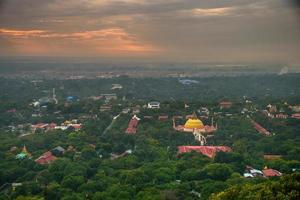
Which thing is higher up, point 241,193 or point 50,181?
point 241,193

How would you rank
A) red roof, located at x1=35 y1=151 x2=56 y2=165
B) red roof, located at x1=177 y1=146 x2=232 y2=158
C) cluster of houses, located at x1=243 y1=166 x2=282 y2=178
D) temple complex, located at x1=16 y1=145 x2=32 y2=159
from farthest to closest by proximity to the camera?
red roof, located at x1=177 y1=146 x2=232 y2=158 < temple complex, located at x1=16 y1=145 x2=32 y2=159 < red roof, located at x1=35 y1=151 x2=56 y2=165 < cluster of houses, located at x1=243 y1=166 x2=282 y2=178

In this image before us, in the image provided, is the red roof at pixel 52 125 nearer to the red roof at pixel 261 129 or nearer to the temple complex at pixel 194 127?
Result: the temple complex at pixel 194 127

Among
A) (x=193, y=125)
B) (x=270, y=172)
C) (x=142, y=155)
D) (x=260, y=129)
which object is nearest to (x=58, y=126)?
(x=193, y=125)

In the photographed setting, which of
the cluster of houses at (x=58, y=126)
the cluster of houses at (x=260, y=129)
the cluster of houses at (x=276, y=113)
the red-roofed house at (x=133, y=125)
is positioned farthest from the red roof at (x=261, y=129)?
the cluster of houses at (x=58, y=126)

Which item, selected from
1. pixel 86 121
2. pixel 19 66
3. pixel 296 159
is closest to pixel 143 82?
pixel 19 66

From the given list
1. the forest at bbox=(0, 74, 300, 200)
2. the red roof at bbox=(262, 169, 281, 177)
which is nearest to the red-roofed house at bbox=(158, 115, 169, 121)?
the forest at bbox=(0, 74, 300, 200)

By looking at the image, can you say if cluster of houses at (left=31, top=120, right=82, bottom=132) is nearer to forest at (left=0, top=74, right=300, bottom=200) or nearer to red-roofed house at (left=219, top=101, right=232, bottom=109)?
forest at (left=0, top=74, right=300, bottom=200)

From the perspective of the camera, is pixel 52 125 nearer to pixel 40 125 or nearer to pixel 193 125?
pixel 40 125

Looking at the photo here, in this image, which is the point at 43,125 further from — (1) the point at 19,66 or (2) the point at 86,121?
(1) the point at 19,66
